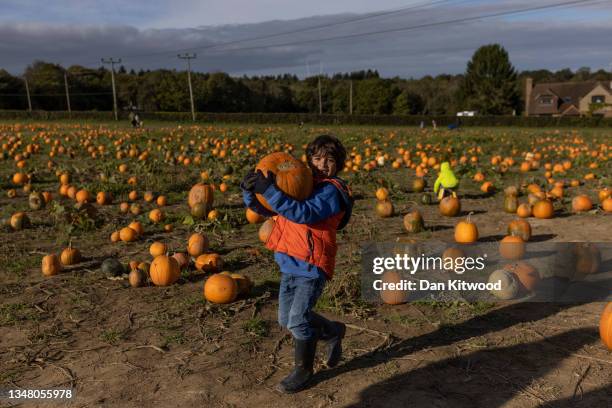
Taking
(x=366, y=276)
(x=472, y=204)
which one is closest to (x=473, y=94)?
(x=472, y=204)

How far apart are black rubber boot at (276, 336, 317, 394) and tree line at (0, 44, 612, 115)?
9074cm

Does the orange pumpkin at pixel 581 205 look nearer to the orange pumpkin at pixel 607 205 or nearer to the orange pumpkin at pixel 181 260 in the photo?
the orange pumpkin at pixel 607 205

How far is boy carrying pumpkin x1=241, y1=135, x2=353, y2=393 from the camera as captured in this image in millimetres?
4000

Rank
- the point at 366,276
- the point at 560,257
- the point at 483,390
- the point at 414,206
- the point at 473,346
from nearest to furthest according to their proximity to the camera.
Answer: the point at 483,390
the point at 473,346
the point at 366,276
the point at 560,257
the point at 414,206

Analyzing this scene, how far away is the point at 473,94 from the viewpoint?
9312 centimetres

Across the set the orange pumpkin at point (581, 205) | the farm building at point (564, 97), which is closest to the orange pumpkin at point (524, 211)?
the orange pumpkin at point (581, 205)

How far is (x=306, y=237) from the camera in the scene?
13.6 ft

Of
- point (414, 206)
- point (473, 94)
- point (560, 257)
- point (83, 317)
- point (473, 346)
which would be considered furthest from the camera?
point (473, 94)

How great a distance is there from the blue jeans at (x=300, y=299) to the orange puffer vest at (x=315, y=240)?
0.48 ft

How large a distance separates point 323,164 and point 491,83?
93.1 meters

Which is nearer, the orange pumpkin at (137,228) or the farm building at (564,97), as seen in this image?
the orange pumpkin at (137,228)

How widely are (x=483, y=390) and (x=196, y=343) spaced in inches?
101

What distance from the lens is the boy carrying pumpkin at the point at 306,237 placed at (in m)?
4.00

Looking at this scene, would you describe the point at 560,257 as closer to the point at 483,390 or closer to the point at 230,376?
the point at 483,390
